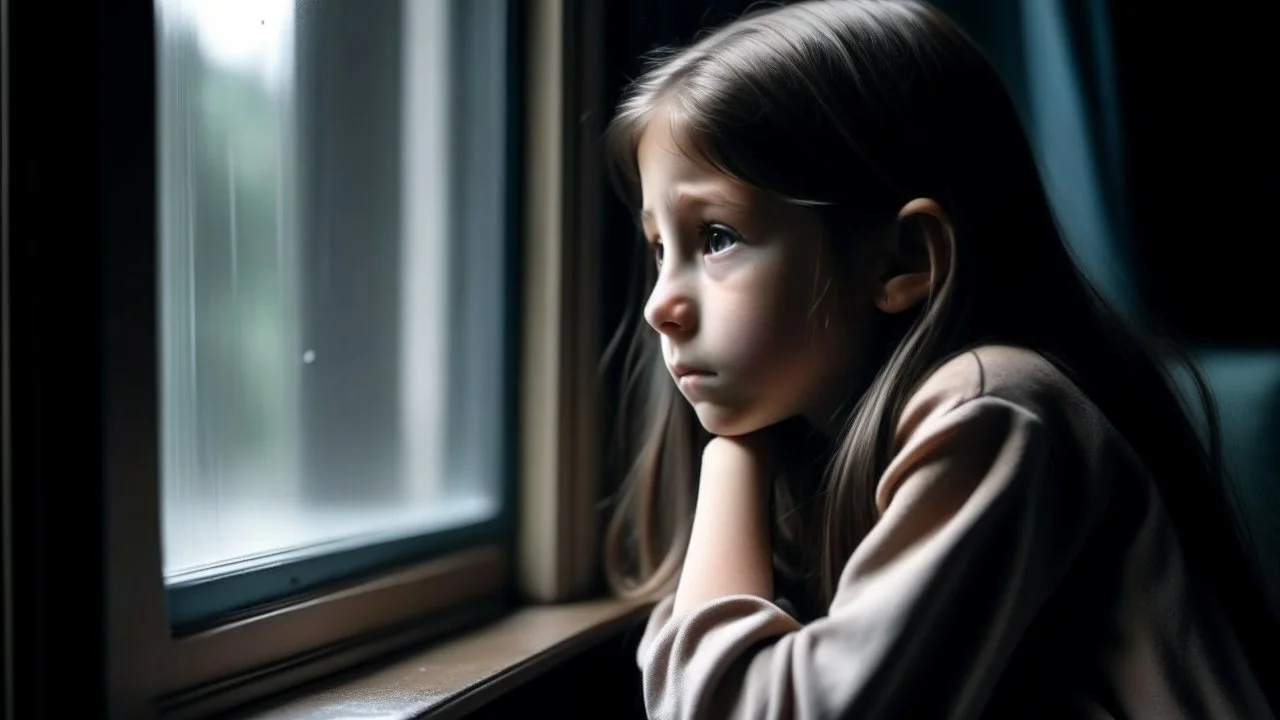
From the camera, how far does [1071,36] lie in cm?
54

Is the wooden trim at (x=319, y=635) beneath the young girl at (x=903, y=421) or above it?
beneath

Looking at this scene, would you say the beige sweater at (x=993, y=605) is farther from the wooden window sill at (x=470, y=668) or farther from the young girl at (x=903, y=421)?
the wooden window sill at (x=470, y=668)

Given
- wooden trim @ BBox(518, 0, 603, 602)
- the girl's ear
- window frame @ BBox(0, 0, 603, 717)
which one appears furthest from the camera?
wooden trim @ BBox(518, 0, 603, 602)

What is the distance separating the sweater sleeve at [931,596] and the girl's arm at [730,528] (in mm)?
40

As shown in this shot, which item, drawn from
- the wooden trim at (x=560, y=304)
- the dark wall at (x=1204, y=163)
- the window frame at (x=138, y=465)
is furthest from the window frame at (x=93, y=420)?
the dark wall at (x=1204, y=163)

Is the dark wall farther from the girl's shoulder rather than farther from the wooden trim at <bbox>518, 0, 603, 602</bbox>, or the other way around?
the wooden trim at <bbox>518, 0, 603, 602</bbox>

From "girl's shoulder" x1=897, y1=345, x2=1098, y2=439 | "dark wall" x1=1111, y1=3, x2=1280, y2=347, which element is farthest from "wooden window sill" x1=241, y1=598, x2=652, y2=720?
"dark wall" x1=1111, y1=3, x2=1280, y2=347

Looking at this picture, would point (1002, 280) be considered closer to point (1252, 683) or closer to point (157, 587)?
point (1252, 683)

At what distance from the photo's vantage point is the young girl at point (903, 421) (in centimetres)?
43

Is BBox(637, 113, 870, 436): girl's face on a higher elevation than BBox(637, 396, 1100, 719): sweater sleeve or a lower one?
higher

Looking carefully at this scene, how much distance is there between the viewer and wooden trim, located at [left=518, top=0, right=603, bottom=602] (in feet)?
1.94

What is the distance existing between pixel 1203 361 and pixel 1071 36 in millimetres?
194

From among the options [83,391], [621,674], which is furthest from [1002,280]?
[83,391]

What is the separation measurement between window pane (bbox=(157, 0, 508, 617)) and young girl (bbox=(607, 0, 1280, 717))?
127 mm
